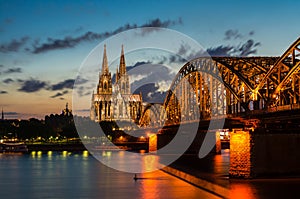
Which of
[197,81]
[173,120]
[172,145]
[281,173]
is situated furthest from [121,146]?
[281,173]

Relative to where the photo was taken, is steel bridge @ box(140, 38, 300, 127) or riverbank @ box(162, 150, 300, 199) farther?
steel bridge @ box(140, 38, 300, 127)

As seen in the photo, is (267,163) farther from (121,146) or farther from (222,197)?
(121,146)

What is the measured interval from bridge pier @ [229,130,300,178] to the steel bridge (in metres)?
2.65

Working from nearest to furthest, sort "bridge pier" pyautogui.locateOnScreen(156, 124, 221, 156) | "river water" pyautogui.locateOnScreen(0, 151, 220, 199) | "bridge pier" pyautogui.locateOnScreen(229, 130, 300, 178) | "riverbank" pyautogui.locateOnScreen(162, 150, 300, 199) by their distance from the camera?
→ 1. "riverbank" pyautogui.locateOnScreen(162, 150, 300, 199)
2. "bridge pier" pyautogui.locateOnScreen(229, 130, 300, 178)
3. "river water" pyautogui.locateOnScreen(0, 151, 220, 199)
4. "bridge pier" pyautogui.locateOnScreen(156, 124, 221, 156)

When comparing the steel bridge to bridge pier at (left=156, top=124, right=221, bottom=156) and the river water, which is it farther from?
the river water

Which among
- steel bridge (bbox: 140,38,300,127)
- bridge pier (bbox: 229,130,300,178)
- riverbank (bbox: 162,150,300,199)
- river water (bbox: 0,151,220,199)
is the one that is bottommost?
river water (bbox: 0,151,220,199)

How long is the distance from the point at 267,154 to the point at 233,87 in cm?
2524

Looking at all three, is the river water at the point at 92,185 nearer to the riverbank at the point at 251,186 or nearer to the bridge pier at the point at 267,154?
the riverbank at the point at 251,186

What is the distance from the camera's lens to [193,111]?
87.9 metres

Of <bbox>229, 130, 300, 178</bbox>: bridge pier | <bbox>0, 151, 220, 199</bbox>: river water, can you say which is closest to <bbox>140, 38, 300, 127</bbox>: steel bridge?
<bbox>229, 130, 300, 178</bbox>: bridge pier

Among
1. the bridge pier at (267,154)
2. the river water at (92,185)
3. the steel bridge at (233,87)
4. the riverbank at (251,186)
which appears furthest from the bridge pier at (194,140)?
the bridge pier at (267,154)

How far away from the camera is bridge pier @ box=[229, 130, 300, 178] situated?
140ft

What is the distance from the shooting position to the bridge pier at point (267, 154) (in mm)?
42781

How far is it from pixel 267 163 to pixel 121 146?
12898 cm
